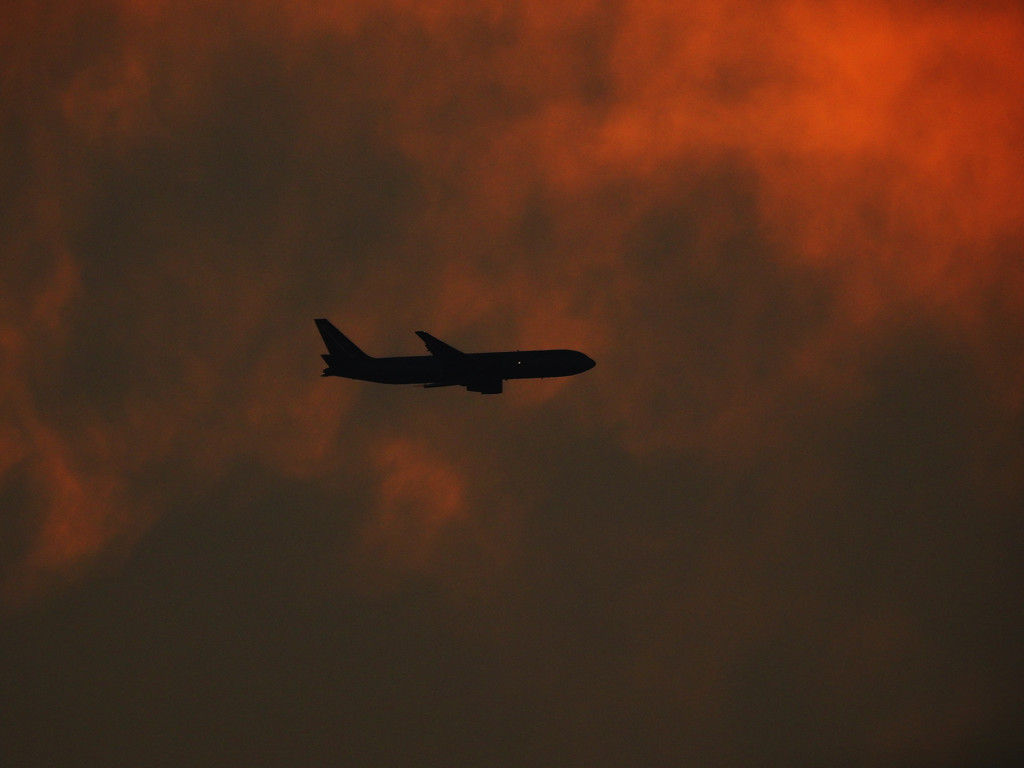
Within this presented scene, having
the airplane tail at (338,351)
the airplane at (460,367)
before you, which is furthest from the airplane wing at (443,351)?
the airplane tail at (338,351)

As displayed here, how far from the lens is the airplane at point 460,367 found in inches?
4739

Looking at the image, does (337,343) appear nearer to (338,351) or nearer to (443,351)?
(338,351)

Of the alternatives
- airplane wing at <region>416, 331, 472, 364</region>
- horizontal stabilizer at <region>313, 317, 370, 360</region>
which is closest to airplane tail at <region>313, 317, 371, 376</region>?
horizontal stabilizer at <region>313, 317, 370, 360</region>

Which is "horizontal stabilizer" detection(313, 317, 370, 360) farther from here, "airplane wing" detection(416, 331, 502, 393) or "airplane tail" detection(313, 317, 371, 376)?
"airplane wing" detection(416, 331, 502, 393)

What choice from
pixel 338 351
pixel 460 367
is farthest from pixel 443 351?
pixel 338 351

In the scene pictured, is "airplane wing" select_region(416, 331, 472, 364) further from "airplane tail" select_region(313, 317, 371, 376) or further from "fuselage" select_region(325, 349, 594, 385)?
"airplane tail" select_region(313, 317, 371, 376)

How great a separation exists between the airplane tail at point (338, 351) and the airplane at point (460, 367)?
4.3 inches

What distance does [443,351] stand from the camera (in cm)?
12031

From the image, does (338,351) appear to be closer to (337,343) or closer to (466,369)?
(337,343)

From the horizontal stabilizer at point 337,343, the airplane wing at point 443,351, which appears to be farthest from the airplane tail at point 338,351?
the airplane wing at point 443,351

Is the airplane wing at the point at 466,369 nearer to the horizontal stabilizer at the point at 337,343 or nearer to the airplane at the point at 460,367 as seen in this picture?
the airplane at the point at 460,367

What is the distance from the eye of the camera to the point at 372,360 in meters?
124

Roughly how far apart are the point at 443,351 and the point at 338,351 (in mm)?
14225

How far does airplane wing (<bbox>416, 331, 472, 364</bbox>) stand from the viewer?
390 feet
